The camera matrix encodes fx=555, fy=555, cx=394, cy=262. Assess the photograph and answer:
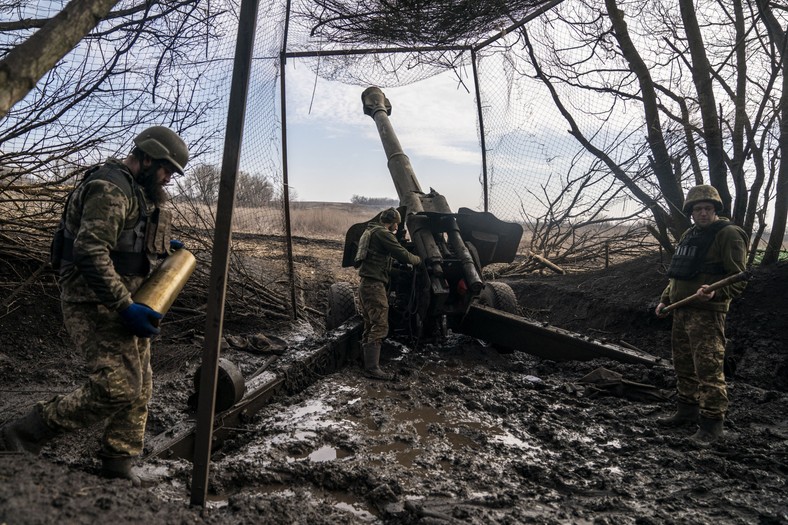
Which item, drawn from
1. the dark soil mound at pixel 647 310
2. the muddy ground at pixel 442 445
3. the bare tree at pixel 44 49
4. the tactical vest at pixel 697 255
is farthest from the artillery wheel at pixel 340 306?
the bare tree at pixel 44 49

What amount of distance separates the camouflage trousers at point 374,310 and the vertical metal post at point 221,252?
346 centimetres

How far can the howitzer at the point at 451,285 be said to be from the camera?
230 inches

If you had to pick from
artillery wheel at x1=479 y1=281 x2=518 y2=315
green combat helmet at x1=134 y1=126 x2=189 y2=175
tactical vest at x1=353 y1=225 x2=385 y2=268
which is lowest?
artillery wheel at x1=479 y1=281 x2=518 y2=315

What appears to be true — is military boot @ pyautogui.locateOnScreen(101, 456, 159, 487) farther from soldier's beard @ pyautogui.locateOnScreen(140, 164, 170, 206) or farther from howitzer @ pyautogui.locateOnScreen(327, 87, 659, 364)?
howitzer @ pyautogui.locateOnScreen(327, 87, 659, 364)

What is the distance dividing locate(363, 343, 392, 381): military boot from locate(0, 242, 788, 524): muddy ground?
0.70 feet

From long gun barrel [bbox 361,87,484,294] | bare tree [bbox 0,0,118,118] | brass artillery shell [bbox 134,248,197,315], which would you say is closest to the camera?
bare tree [bbox 0,0,118,118]

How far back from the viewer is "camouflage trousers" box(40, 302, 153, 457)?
2789 millimetres

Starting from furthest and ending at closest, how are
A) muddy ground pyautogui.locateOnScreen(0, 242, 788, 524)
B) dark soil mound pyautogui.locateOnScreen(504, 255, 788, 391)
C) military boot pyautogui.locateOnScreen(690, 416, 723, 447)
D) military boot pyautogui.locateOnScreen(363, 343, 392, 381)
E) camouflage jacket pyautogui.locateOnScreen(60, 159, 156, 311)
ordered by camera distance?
military boot pyautogui.locateOnScreen(363, 343, 392, 381) → dark soil mound pyautogui.locateOnScreen(504, 255, 788, 391) → military boot pyautogui.locateOnScreen(690, 416, 723, 447) → camouflage jacket pyautogui.locateOnScreen(60, 159, 156, 311) → muddy ground pyautogui.locateOnScreen(0, 242, 788, 524)

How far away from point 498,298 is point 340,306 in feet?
6.81

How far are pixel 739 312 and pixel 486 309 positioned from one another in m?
2.77

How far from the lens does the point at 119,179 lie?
2.92 meters

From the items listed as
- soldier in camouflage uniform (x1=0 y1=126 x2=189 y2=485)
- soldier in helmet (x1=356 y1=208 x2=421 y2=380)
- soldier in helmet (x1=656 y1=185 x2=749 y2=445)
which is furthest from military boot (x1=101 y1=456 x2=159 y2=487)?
soldier in helmet (x1=656 y1=185 x2=749 y2=445)

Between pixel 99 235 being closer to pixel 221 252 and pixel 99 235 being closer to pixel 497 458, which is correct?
pixel 221 252

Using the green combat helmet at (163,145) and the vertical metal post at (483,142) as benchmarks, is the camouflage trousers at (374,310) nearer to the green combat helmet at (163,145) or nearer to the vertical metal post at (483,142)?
the green combat helmet at (163,145)
